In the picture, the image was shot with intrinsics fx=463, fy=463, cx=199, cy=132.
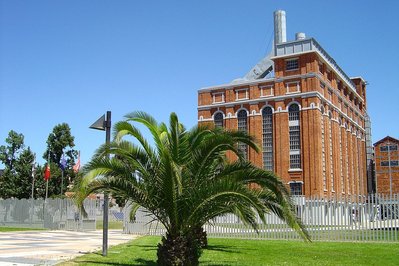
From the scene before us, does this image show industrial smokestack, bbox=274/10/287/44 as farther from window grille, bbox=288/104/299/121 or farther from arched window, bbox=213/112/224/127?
arched window, bbox=213/112/224/127

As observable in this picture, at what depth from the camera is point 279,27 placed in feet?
216

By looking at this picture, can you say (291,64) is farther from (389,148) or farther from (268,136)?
(389,148)

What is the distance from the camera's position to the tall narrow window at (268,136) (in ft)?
186

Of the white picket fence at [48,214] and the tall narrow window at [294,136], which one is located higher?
the tall narrow window at [294,136]

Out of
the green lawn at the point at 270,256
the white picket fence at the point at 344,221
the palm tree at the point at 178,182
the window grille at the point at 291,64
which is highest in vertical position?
the window grille at the point at 291,64

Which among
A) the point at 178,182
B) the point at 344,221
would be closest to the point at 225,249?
the point at 344,221

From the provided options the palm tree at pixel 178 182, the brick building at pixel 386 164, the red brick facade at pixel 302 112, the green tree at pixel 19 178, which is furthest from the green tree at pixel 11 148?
the brick building at pixel 386 164

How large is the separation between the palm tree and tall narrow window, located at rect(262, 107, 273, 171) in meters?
45.0

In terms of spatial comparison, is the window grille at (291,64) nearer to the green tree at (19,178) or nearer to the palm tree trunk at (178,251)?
the green tree at (19,178)

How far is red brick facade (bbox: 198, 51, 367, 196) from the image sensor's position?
Answer: 53.2 metres

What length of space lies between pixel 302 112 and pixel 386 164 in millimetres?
36989

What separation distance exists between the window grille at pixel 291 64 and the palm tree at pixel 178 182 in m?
46.2

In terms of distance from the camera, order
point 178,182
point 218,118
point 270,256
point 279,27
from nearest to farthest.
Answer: point 178,182 → point 270,256 → point 218,118 → point 279,27

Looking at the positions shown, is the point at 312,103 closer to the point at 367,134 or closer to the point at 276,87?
the point at 276,87
